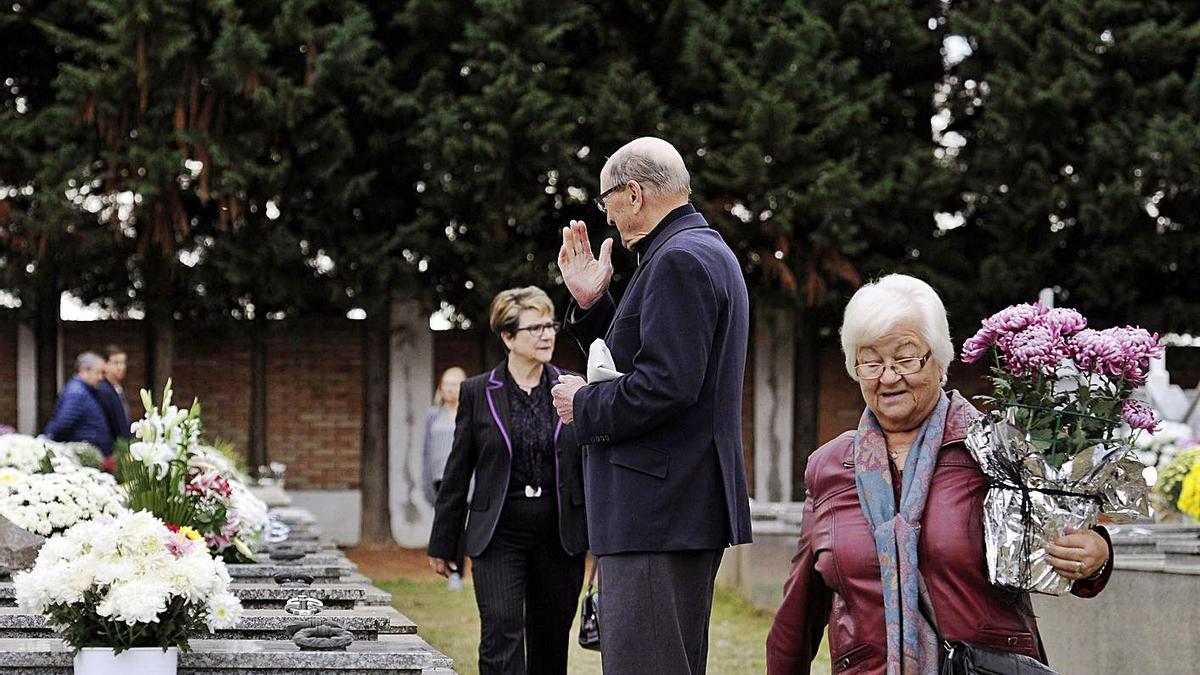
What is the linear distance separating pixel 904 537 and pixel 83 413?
11.0 meters

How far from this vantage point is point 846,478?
3346 mm

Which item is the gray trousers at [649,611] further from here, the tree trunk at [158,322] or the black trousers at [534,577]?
the tree trunk at [158,322]

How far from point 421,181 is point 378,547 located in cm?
403

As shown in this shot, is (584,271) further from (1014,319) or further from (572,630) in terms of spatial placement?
(572,630)

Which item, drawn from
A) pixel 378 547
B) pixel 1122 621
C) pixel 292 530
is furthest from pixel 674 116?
pixel 1122 621

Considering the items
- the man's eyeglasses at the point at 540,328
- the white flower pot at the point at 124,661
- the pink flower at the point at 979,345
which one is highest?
the man's eyeglasses at the point at 540,328

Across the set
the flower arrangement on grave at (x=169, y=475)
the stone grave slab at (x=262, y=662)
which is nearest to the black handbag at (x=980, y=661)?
the stone grave slab at (x=262, y=662)

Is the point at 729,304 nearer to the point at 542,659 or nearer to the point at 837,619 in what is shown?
the point at 837,619

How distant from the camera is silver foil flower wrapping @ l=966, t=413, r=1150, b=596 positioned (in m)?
3.13

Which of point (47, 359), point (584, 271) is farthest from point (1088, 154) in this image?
point (584, 271)

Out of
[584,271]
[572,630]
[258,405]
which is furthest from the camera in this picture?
[258,405]

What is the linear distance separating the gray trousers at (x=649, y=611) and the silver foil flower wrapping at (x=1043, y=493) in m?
0.91

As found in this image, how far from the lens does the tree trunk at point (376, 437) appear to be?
18.3 m

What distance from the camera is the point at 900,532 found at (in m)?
3.17
